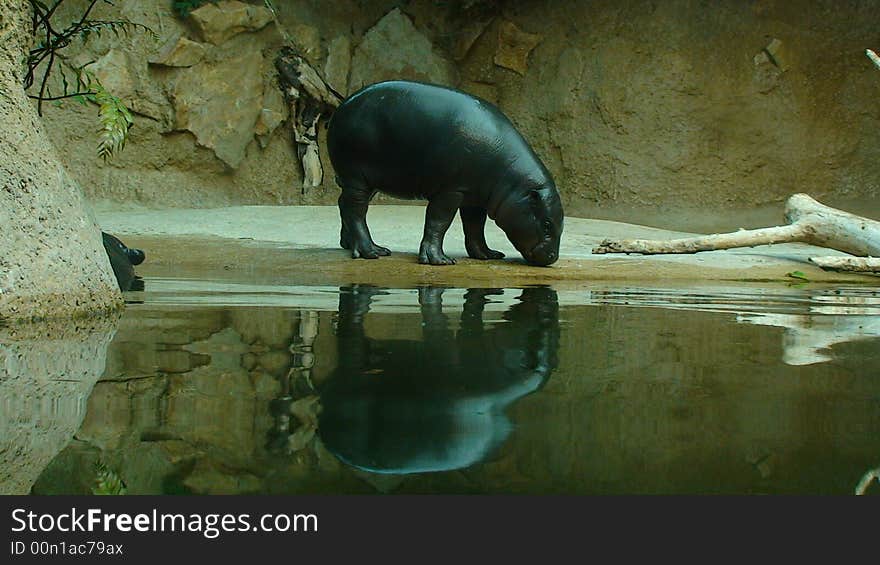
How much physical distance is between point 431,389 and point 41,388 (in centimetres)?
94

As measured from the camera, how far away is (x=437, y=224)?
7.63m

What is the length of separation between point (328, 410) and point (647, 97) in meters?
14.7

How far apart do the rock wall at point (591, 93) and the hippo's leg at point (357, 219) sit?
7.45m

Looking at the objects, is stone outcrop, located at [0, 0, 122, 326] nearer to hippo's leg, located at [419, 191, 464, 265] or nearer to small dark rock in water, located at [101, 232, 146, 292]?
small dark rock in water, located at [101, 232, 146, 292]

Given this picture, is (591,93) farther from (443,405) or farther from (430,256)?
(443,405)

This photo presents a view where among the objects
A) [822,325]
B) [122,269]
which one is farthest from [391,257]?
[822,325]

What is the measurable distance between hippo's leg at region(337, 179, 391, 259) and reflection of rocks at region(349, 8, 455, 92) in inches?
349

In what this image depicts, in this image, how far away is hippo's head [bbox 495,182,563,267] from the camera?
7695 millimetres

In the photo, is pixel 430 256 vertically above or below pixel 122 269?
above

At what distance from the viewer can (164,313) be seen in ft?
13.5

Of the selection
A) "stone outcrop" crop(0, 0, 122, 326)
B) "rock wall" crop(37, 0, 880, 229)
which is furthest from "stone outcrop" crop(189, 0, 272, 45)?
"stone outcrop" crop(0, 0, 122, 326)

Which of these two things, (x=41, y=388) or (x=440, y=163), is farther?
(x=440, y=163)

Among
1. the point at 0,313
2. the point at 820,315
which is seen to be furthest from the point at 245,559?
the point at 820,315

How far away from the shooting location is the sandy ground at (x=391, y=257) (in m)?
7.12
